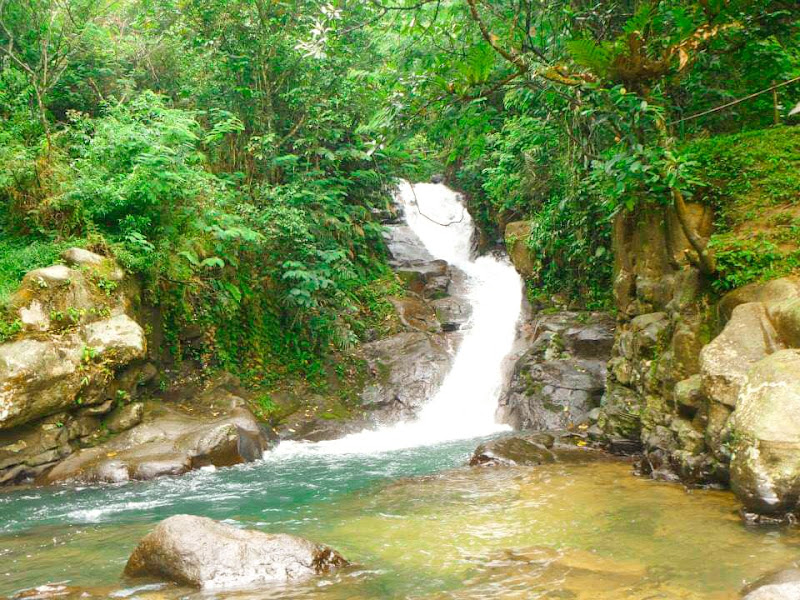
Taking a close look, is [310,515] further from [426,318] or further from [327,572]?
[426,318]

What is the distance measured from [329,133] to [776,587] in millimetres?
12860

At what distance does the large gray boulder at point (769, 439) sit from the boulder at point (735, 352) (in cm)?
40

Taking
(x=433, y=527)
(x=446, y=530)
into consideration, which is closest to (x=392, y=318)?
(x=433, y=527)

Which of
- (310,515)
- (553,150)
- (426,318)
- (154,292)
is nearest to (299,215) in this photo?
(154,292)

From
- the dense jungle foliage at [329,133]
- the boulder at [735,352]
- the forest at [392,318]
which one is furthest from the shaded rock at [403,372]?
the boulder at [735,352]

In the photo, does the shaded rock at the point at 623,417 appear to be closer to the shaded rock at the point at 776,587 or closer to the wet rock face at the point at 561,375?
the wet rock face at the point at 561,375

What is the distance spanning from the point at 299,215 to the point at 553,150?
6.34 m

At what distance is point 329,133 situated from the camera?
14578 millimetres

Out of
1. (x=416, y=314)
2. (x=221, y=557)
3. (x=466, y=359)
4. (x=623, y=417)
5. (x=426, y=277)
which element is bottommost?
(x=466, y=359)

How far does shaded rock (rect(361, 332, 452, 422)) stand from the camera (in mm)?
13500

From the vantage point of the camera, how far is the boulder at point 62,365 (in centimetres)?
841

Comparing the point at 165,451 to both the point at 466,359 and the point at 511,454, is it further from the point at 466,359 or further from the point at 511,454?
the point at 466,359

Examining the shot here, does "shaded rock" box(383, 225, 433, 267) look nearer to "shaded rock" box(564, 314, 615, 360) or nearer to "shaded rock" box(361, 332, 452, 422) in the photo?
"shaded rock" box(361, 332, 452, 422)

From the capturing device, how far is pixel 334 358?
47.5ft
